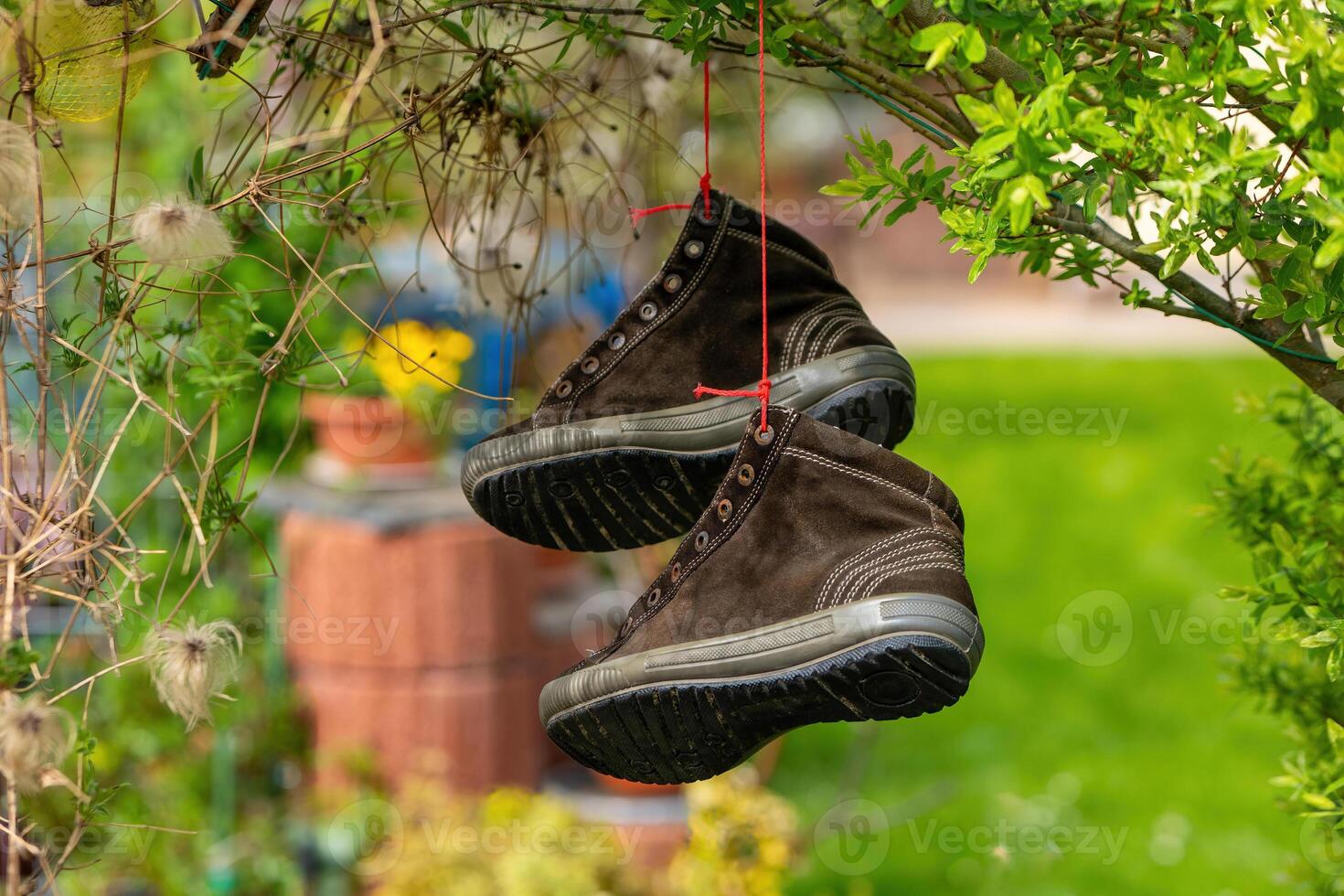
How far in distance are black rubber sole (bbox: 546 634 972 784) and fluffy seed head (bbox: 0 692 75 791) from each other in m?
0.54

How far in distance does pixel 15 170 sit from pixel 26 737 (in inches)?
21.7

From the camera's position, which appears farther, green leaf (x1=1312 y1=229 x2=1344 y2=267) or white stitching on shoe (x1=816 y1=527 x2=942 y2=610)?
white stitching on shoe (x1=816 y1=527 x2=942 y2=610)

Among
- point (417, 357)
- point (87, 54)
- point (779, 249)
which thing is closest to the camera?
point (87, 54)

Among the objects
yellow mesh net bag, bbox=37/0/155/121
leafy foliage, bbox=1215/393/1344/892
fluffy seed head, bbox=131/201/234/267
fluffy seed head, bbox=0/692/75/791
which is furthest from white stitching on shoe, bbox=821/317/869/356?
fluffy seed head, bbox=0/692/75/791

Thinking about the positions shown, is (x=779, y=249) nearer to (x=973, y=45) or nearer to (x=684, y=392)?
(x=684, y=392)

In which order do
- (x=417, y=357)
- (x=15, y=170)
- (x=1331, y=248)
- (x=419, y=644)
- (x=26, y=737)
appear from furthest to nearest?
(x=419, y=644), (x=417, y=357), (x=15, y=170), (x=26, y=737), (x=1331, y=248)

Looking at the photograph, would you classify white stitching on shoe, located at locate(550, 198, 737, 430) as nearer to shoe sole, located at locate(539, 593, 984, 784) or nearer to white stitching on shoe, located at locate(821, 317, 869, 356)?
white stitching on shoe, located at locate(821, 317, 869, 356)

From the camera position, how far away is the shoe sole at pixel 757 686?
4.58 ft

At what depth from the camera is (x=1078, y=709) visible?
5199 mm

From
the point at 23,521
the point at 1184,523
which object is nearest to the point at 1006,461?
the point at 1184,523

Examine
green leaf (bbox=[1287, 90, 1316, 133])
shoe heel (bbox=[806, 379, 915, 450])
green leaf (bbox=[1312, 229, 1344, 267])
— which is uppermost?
green leaf (bbox=[1287, 90, 1316, 133])

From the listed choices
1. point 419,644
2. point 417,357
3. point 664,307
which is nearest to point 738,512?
point 664,307

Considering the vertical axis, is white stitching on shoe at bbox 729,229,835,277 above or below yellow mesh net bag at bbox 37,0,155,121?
below

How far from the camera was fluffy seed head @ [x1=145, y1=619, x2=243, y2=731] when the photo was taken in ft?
4.83
